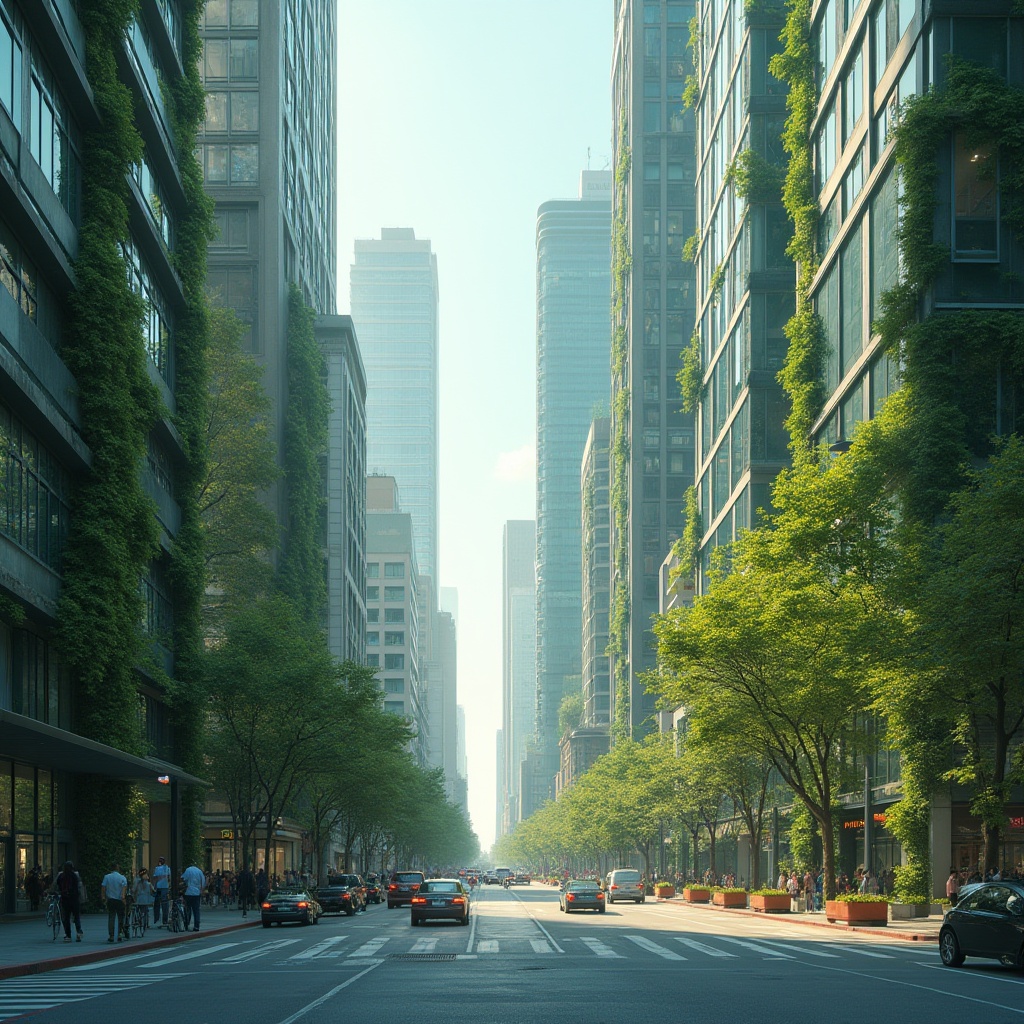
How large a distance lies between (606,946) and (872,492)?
19.8 m

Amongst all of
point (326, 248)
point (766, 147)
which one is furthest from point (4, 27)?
point (326, 248)

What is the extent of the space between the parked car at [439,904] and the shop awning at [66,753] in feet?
28.7

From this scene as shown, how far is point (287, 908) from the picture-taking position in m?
45.8

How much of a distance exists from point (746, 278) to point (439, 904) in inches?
1771

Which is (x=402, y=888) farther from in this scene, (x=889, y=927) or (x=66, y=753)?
(x=66, y=753)

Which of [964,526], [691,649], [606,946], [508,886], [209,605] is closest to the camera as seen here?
[606,946]

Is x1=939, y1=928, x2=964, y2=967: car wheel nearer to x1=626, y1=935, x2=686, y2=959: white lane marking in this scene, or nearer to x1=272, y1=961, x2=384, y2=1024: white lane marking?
x1=626, y1=935, x2=686, y2=959: white lane marking

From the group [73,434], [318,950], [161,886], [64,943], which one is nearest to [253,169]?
[73,434]

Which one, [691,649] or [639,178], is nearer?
[691,649]

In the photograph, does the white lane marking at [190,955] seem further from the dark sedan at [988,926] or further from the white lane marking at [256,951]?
the dark sedan at [988,926]

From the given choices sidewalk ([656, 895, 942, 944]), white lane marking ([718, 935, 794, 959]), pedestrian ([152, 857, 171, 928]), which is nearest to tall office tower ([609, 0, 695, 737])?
sidewalk ([656, 895, 942, 944])

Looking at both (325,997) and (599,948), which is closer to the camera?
(325,997)

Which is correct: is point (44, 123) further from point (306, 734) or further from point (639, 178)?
point (639, 178)

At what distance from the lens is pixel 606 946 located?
1284 inches
